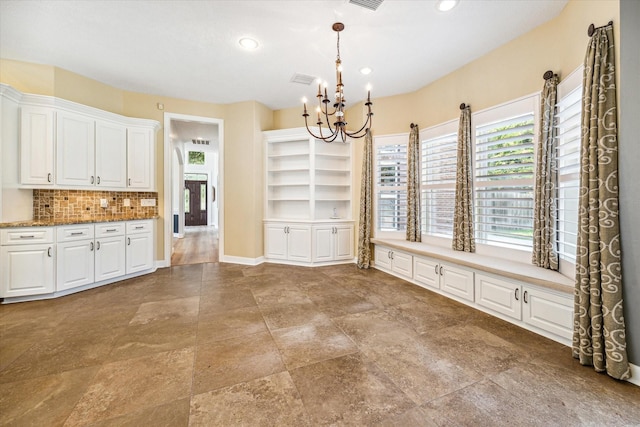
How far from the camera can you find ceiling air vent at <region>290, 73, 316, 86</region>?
4.01 meters

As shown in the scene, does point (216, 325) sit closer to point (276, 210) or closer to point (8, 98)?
point (276, 210)

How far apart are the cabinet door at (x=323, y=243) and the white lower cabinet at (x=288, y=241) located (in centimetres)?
12

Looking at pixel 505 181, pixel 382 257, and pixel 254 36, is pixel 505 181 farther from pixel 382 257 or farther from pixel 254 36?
pixel 254 36

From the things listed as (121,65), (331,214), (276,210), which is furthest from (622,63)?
(121,65)

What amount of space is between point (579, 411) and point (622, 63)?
230 centimetres

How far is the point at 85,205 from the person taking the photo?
4.09m

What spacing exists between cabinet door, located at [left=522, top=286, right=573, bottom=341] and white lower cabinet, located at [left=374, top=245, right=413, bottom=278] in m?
1.61

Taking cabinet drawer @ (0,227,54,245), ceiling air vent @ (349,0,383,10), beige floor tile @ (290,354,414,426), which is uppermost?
ceiling air vent @ (349,0,383,10)

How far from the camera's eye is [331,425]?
1419mm

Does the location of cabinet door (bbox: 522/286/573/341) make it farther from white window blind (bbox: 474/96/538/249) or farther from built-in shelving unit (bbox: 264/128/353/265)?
built-in shelving unit (bbox: 264/128/353/265)

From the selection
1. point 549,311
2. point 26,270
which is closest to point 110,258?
point 26,270

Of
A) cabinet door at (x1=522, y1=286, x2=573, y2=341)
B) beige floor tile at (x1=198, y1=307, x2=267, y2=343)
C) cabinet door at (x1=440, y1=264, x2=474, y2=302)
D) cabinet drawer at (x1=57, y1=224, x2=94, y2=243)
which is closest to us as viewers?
cabinet door at (x1=522, y1=286, x2=573, y2=341)

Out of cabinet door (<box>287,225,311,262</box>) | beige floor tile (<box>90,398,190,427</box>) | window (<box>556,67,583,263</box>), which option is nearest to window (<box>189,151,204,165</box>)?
cabinet door (<box>287,225,311,262</box>)

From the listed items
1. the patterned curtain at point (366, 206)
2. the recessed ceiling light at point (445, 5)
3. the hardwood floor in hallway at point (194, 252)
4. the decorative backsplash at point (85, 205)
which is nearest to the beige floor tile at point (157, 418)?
the patterned curtain at point (366, 206)
